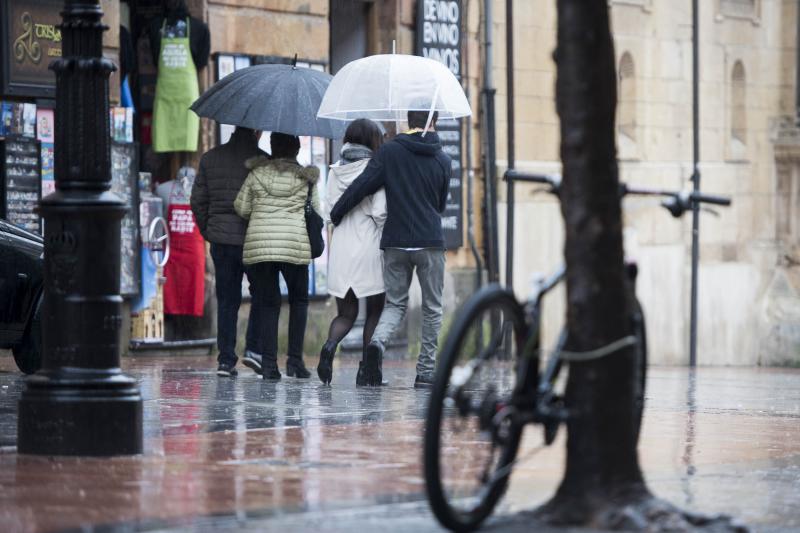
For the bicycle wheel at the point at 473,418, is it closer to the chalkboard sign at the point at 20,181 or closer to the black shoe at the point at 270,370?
the black shoe at the point at 270,370

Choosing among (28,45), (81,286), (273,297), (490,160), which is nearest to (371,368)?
(273,297)

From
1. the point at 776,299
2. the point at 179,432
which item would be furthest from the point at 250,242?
the point at 776,299

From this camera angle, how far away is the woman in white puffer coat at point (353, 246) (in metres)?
13.1

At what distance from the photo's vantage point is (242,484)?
24.5 feet

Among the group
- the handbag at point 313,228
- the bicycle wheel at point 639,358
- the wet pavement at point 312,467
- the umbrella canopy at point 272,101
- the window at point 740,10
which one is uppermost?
the window at point 740,10

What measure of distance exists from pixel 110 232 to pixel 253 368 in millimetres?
5176

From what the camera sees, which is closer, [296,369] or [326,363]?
[326,363]

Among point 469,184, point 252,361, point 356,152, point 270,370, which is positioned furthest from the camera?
point 469,184

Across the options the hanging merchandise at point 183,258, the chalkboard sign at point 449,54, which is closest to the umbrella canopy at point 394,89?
the hanging merchandise at point 183,258

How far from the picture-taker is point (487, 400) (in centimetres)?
644

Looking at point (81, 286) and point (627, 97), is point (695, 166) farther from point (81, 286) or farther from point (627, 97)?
point (81, 286)

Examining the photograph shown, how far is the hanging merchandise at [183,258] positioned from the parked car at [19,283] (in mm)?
3606

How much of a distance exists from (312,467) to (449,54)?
1285 centimetres

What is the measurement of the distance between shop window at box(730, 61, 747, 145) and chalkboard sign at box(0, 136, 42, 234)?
50.7 feet
